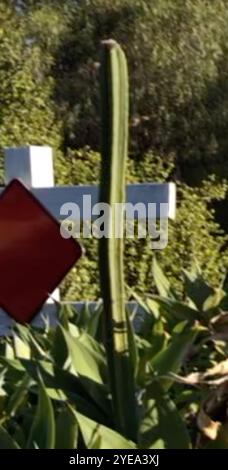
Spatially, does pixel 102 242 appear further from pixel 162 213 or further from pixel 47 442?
pixel 162 213

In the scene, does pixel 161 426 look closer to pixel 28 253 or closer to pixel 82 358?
pixel 82 358

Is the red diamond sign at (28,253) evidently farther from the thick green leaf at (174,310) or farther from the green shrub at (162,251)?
the green shrub at (162,251)

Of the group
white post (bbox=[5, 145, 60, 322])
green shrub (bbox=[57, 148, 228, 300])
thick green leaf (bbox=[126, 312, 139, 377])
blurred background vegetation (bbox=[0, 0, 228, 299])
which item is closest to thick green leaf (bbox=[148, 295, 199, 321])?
thick green leaf (bbox=[126, 312, 139, 377])

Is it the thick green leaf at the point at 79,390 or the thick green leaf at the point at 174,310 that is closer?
the thick green leaf at the point at 79,390

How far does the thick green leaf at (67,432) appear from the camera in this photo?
2490 millimetres

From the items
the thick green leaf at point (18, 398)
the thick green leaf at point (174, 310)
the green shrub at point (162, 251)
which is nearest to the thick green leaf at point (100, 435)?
the thick green leaf at point (18, 398)

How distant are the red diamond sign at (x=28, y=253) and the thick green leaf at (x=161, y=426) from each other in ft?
5.09

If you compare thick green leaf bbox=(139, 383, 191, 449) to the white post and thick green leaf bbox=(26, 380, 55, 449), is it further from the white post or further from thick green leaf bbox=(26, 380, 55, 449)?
the white post

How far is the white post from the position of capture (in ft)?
16.2

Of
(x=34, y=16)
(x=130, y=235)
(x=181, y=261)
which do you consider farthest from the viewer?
(x=34, y=16)

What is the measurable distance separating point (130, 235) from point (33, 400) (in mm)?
3242

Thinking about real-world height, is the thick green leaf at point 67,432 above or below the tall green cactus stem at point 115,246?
below

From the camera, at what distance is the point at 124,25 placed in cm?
1839
